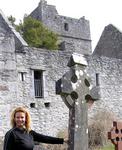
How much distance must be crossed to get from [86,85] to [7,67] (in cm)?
1114

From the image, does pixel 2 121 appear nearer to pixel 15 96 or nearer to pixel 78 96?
pixel 15 96

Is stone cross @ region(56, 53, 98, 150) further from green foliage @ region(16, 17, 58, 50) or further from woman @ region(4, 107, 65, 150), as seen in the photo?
green foliage @ region(16, 17, 58, 50)

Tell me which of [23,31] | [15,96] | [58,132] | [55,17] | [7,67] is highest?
[55,17]

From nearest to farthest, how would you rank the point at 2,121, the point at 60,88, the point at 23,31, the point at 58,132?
the point at 60,88, the point at 2,121, the point at 58,132, the point at 23,31

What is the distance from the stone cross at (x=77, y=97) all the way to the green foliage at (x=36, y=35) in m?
22.7

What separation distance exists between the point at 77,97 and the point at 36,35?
24129mm

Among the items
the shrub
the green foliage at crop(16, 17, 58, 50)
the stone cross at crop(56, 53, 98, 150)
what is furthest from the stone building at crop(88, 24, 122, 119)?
the stone cross at crop(56, 53, 98, 150)

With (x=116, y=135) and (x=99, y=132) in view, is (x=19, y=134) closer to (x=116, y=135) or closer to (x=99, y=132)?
(x=116, y=135)

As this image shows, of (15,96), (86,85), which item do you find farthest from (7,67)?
(86,85)

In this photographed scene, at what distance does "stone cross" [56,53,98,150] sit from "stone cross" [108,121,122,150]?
98 cm

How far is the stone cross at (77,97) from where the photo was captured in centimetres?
753

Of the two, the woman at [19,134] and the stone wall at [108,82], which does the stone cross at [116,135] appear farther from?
the stone wall at [108,82]

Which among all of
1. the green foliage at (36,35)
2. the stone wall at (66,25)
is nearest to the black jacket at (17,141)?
the green foliage at (36,35)

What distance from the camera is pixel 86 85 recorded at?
26.1 ft
